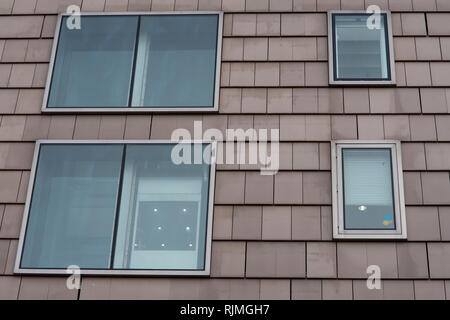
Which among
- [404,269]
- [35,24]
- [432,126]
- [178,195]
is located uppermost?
[35,24]

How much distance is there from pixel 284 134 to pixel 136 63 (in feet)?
7.70

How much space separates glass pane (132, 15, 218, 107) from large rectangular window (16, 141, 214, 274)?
28.6 inches

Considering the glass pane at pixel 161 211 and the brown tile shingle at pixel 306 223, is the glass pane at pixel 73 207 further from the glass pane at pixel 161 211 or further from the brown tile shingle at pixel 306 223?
the brown tile shingle at pixel 306 223

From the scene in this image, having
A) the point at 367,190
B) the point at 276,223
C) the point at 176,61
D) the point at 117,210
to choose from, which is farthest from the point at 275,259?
the point at 176,61

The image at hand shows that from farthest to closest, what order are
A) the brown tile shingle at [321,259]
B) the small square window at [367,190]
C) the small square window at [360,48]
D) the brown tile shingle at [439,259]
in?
the small square window at [360,48] → the small square window at [367,190] → the brown tile shingle at [321,259] → the brown tile shingle at [439,259]

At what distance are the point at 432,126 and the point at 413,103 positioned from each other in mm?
400

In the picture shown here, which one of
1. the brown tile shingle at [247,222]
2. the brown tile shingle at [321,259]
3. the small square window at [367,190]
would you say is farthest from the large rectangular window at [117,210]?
the small square window at [367,190]

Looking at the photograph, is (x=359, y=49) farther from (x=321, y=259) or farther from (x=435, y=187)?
(x=321, y=259)

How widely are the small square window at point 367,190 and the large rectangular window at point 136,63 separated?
1.92 m

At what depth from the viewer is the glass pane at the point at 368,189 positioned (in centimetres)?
775

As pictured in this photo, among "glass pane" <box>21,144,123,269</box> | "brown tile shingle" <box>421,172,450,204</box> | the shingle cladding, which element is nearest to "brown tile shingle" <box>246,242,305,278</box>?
the shingle cladding
